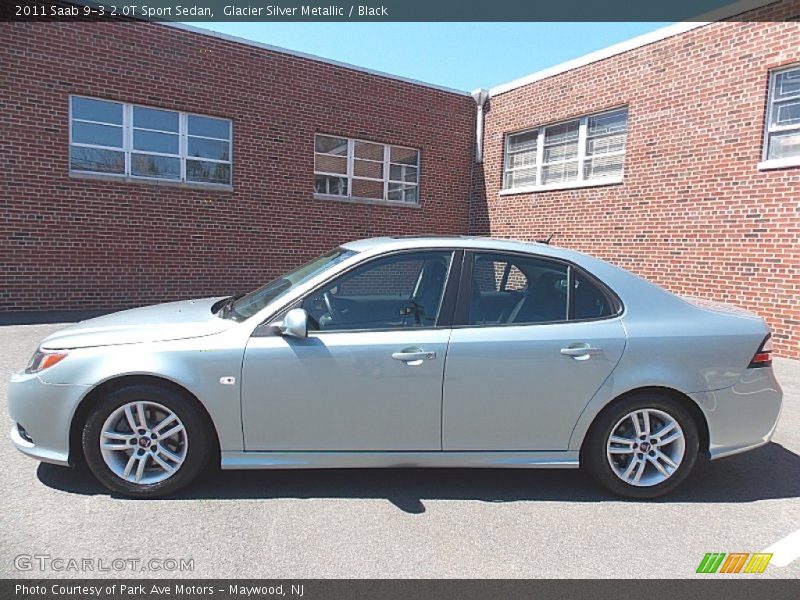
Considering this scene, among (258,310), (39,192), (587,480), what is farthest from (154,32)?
(587,480)

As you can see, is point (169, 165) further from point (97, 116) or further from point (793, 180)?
point (793, 180)

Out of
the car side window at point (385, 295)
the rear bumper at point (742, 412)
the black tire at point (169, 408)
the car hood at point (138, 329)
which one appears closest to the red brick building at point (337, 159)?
the rear bumper at point (742, 412)

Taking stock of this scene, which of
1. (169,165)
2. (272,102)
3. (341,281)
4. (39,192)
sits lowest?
(341,281)

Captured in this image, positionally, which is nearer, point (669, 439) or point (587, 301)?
point (669, 439)

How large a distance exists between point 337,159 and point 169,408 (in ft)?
30.5

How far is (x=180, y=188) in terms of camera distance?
9867 millimetres

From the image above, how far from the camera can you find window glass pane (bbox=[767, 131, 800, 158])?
7.39m

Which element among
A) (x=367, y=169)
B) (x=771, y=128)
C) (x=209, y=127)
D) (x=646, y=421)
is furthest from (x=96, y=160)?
(x=771, y=128)

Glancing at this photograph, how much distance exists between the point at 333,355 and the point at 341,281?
0.50 metres

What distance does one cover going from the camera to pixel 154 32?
943 centimetres

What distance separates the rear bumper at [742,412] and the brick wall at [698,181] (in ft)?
16.7

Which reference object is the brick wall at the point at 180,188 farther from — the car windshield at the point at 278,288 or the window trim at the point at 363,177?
the car windshield at the point at 278,288

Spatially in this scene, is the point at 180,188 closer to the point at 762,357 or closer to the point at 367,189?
the point at 367,189

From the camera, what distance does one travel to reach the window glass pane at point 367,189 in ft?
38.9
